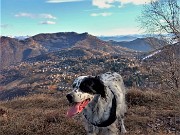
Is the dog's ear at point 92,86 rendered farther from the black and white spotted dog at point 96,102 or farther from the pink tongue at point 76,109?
the pink tongue at point 76,109

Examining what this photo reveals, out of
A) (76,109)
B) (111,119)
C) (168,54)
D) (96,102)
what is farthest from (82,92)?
(168,54)

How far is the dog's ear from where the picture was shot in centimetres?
602

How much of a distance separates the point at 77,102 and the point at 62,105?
27.1 feet

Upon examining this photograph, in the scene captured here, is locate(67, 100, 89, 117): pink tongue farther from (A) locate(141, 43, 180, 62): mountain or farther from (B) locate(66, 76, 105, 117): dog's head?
(A) locate(141, 43, 180, 62): mountain

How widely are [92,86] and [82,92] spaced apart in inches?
13.8

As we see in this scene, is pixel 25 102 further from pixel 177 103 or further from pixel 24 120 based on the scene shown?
pixel 177 103

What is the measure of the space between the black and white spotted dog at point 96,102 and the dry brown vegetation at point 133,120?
209cm

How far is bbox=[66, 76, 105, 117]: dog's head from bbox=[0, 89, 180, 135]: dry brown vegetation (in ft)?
10.7

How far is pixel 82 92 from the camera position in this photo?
5.90m

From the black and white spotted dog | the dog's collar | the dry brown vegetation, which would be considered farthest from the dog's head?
the dry brown vegetation

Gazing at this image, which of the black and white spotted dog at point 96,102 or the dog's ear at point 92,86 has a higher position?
the dog's ear at point 92,86

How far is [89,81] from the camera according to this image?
6.13m

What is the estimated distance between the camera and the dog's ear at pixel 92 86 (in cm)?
602

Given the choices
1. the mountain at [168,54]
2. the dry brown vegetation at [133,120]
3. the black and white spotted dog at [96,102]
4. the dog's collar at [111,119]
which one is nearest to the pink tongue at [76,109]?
the black and white spotted dog at [96,102]
